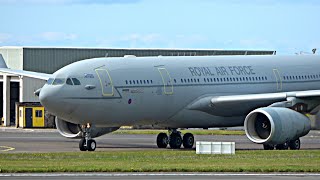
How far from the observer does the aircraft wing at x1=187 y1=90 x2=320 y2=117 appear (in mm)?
44906

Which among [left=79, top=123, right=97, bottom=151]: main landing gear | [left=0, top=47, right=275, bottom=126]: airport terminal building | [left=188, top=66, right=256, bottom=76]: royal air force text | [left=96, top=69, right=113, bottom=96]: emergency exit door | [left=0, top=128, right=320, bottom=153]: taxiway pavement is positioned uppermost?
[left=0, top=47, right=275, bottom=126]: airport terminal building

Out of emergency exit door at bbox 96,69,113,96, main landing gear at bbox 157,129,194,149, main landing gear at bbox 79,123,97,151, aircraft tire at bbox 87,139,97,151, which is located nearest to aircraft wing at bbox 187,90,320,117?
main landing gear at bbox 157,129,194,149

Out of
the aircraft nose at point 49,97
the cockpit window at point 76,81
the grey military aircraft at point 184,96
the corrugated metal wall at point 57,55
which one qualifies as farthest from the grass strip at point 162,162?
the corrugated metal wall at point 57,55

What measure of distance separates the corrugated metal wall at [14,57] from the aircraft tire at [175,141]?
35.3m

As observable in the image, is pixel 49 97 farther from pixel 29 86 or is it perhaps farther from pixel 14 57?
pixel 14 57

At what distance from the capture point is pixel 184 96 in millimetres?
45750

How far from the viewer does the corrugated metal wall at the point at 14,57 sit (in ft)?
267

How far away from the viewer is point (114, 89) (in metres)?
42.9

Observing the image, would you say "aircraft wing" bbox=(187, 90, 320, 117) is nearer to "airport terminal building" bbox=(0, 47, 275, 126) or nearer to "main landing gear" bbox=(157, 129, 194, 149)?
"main landing gear" bbox=(157, 129, 194, 149)

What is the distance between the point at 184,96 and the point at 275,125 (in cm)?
518

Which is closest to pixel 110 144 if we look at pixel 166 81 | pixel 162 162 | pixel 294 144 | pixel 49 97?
pixel 166 81

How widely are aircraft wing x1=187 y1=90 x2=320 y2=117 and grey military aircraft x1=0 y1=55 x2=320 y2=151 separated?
0.05 metres

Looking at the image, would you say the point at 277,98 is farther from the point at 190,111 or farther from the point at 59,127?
the point at 59,127

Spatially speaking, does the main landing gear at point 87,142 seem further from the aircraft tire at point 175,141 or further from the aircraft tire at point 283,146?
the aircraft tire at point 283,146
